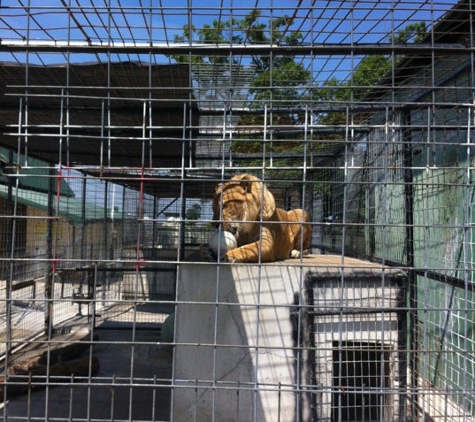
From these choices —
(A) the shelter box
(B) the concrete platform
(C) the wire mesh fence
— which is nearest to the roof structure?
(C) the wire mesh fence

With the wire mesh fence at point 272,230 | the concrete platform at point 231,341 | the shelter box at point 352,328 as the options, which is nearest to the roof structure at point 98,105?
the wire mesh fence at point 272,230

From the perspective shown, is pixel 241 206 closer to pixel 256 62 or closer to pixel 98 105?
pixel 256 62

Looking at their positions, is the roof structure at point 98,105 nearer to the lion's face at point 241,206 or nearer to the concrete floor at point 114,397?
the lion's face at point 241,206

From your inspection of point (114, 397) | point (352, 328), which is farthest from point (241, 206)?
point (114, 397)

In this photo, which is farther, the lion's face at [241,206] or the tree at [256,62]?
the lion's face at [241,206]

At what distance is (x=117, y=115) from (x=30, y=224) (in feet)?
8.89

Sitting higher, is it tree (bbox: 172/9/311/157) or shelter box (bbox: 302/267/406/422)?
tree (bbox: 172/9/311/157)

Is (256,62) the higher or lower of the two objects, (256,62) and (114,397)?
the higher

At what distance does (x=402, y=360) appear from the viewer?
122 inches

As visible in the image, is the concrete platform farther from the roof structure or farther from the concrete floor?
the roof structure

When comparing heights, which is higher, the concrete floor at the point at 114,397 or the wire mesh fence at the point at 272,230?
the wire mesh fence at the point at 272,230

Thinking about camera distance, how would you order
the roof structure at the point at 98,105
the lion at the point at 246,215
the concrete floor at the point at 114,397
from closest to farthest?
the roof structure at the point at 98,105
the lion at the point at 246,215
the concrete floor at the point at 114,397

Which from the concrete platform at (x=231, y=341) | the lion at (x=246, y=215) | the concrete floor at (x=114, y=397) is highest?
the lion at (x=246, y=215)

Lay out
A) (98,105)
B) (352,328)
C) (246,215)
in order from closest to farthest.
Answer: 1. (352,328)
2. (246,215)
3. (98,105)
